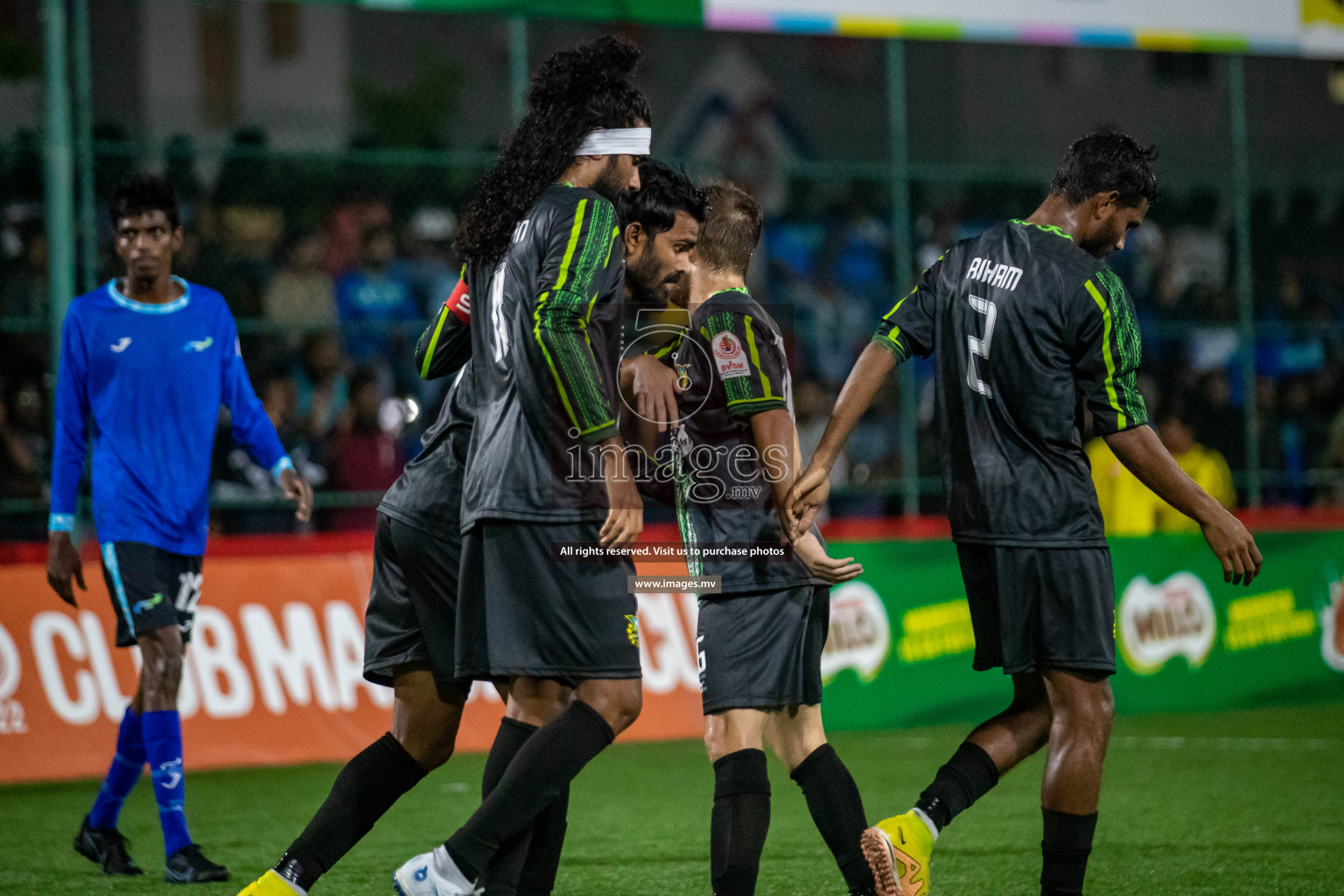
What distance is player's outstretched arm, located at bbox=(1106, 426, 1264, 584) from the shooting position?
14.0ft

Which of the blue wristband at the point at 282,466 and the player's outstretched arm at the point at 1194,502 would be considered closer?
the player's outstretched arm at the point at 1194,502

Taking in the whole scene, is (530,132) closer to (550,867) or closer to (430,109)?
(550,867)

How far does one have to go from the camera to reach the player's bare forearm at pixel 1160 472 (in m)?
4.28

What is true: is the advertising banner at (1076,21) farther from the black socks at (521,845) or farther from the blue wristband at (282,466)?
the black socks at (521,845)

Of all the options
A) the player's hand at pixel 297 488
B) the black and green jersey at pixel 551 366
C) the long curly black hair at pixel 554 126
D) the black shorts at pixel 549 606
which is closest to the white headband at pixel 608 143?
the long curly black hair at pixel 554 126

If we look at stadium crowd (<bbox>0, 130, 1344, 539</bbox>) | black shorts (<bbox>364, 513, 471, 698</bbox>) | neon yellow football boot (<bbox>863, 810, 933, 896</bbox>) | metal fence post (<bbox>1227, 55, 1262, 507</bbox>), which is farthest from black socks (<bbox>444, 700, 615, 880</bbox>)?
metal fence post (<bbox>1227, 55, 1262, 507</bbox>)

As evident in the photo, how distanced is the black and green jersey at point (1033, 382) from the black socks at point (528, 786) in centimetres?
129

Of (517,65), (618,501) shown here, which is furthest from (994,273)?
(517,65)

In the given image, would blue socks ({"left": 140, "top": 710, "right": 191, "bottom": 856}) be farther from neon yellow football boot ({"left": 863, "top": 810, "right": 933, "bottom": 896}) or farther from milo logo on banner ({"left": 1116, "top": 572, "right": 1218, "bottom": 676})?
milo logo on banner ({"left": 1116, "top": 572, "right": 1218, "bottom": 676})

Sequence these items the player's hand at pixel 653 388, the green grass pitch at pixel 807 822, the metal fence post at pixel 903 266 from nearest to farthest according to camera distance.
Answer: the player's hand at pixel 653 388 → the green grass pitch at pixel 807 822 → the metal fence post at pixel 903 266

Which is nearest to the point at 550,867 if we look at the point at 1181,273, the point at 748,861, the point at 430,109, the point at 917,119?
the point at 748,861

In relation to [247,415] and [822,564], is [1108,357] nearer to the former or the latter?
[822,564]

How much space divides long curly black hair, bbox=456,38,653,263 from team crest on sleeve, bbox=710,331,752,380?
60cm

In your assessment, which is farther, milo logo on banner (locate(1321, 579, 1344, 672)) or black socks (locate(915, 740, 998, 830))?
milo logo on banner (locate(1321, 579, 1344, 672))
